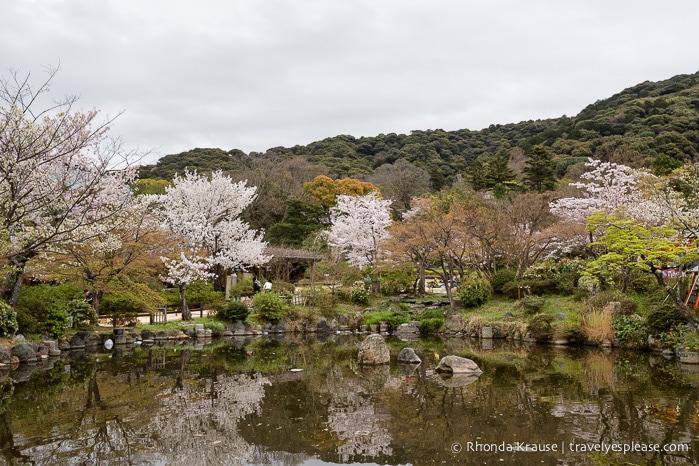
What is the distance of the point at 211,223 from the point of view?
22359 mm

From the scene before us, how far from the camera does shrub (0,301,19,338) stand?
1237 cm

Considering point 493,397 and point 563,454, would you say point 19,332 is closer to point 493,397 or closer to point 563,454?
point 493,397

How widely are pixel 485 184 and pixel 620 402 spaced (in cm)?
2846

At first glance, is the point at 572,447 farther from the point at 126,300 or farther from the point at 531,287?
the point at 126,300

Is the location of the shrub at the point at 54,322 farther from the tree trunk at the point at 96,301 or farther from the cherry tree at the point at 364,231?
the cherry tree at the point at 364,231

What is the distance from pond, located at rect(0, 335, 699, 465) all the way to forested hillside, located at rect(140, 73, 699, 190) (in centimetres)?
2027

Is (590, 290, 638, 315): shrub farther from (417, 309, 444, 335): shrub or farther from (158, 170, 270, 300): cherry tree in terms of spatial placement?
(158, 170, 270, 300): cherry tree

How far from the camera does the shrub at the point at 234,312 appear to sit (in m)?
19.1

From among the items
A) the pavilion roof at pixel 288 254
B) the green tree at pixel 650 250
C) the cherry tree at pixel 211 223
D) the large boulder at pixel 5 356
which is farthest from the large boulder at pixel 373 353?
the pavilion roof at pixel 288 254

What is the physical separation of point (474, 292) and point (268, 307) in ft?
27.7

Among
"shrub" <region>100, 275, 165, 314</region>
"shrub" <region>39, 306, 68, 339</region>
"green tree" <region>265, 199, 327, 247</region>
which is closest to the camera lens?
"shrub" <region>39, 306, 68, 339</region>

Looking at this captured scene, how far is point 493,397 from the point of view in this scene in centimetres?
855

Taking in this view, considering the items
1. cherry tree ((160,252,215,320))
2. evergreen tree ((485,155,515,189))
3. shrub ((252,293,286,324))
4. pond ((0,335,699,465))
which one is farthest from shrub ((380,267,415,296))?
evergreen tree ((485,155,515,189))

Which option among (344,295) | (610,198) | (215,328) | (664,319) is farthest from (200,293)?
(610,198)
